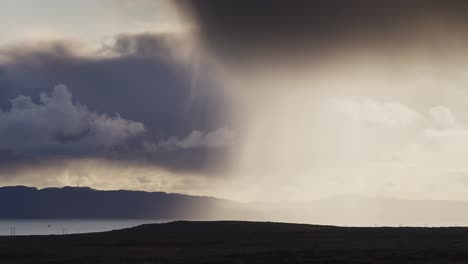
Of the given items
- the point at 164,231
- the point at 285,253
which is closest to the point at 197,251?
the point at 285,253

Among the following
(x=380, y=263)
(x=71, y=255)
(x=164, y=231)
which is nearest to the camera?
(x=380, y=263)

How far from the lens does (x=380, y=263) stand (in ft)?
270

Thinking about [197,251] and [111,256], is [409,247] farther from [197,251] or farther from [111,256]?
[111,256]

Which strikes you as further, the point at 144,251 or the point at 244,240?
the point at 244,240

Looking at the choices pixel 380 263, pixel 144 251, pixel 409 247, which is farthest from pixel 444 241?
pixel 144 251

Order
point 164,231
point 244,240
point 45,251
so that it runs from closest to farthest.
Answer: point 45,251 < point 244,240 < point 164,231

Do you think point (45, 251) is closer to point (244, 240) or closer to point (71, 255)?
point (71, 255)

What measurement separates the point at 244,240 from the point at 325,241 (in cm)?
1412

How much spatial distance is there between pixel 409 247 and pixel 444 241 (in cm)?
1560

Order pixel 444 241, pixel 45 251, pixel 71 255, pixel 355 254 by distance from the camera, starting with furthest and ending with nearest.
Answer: pixel 444 241, pixel 45 251, pixel 71 255, pixel 355 254

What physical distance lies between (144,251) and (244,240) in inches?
1046

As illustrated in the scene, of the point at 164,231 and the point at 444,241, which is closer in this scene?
the point at 444,241

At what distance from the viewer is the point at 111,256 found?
9525cm

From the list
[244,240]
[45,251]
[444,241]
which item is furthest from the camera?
[244,240]
